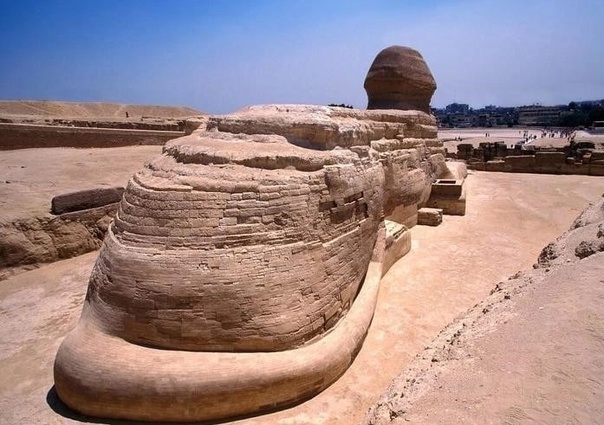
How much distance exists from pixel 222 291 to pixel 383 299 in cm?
356

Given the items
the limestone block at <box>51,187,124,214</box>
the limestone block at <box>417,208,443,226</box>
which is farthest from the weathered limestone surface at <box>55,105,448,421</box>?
the limestone block at <box>417,208,443,226</box>

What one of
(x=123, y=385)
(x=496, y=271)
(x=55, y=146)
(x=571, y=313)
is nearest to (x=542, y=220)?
(x=496, y=271)

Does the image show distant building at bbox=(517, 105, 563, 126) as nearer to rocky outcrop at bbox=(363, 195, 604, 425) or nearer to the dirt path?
the dirt path

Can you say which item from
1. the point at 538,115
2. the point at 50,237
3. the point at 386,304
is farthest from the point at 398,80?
the point at 538,115

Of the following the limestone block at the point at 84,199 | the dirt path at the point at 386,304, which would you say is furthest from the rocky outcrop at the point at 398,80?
the limestone block at the point at 84,199

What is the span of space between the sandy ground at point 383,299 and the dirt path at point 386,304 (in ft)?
0.05

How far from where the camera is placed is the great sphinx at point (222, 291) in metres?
4.23

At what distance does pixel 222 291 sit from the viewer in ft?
14.8

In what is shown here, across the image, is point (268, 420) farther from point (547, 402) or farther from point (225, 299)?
point (547, 402)

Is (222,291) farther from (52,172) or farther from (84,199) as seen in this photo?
(52,172)

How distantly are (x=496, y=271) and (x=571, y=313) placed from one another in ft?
17.7

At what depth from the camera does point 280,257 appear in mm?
4926

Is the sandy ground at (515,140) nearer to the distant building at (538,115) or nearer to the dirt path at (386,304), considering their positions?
the dirt path at (386,304)

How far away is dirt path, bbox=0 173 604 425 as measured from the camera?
470 cm
